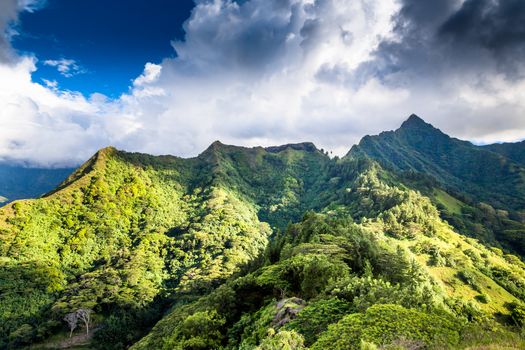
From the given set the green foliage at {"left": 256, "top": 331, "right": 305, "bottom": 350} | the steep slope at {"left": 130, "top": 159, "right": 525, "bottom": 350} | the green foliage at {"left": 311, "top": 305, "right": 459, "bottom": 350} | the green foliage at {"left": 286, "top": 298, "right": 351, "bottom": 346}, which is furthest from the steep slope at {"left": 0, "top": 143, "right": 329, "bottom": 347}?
the green foliage at {"left": 311, "top": 305, "right": 459, "bottom": 350}

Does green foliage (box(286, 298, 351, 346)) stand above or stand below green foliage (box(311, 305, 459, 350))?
below

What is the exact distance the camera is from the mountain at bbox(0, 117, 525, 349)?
2203 cm

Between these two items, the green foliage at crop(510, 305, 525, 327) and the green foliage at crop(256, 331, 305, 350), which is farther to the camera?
the green foliage at crop(510, 305, 525, 327)

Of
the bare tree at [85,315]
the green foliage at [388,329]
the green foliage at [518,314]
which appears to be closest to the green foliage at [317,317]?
the green foliage at [388,329]

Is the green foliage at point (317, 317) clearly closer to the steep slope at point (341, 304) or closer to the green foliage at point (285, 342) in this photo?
the steep slope at point (341, 304)

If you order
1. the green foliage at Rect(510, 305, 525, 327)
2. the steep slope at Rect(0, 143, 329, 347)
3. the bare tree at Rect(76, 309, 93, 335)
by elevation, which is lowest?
the green foliage at Rect(510, 305, 525, 327)

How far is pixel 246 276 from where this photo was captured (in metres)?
52.9

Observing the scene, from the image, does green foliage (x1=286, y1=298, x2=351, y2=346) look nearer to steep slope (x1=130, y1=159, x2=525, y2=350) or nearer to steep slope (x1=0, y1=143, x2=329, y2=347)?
steep slope (x1=130, y1=159, x2=525, y2=350)

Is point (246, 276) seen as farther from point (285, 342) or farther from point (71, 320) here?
point (71, 320)

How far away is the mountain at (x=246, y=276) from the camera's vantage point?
22031 mm

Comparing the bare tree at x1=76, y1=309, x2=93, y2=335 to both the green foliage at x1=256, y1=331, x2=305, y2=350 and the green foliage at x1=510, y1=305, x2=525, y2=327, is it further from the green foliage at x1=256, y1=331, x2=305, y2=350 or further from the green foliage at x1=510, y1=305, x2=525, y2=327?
the green foliage at x1=510, y1=305, x2=525, y2=327

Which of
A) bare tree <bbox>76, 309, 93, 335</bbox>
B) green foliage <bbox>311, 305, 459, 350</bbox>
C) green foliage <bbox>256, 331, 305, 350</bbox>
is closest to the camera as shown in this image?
green foliage <bbox>311, 305, 459, 350</bbox>

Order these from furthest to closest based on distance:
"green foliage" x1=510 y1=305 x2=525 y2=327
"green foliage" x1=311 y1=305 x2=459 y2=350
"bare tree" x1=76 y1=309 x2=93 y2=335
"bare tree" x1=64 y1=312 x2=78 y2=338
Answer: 1. "bare tree" x1=76 y1=309 x2=93 y2=335
2. "bare tree" x1=64 y1=312 x2=78 y2=338
3. "green foliage" x1=510 y1=305 x2=525 y2=327
4. "green foliage" x1=311 y1=305 x2=459 y2=350

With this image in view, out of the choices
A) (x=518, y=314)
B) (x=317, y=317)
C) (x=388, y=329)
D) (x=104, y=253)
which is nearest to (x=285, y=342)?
(x=317, y=317)
